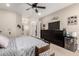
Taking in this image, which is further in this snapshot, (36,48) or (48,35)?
(48,35)

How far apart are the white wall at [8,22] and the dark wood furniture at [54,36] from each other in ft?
1.35

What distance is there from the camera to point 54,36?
5.25 ft

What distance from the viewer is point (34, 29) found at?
62.6 inches

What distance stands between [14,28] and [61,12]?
2.36 feet

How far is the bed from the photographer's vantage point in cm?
143

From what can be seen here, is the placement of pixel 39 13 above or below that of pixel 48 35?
above

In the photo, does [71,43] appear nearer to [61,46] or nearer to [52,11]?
[61,46]

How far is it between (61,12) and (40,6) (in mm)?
313

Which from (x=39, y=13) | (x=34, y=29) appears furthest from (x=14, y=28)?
(x=39, y=13)

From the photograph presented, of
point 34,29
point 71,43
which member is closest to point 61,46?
point 71,43

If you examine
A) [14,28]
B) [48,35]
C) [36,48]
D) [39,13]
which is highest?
[39,13]

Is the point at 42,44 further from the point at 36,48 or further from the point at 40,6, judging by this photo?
the point at 40,6

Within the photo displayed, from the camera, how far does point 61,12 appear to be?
1.54 meters

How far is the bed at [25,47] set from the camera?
1.43 metres
